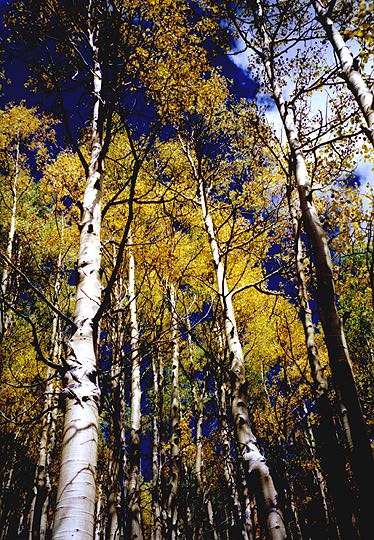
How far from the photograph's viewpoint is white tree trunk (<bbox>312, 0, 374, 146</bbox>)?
12.0 feet

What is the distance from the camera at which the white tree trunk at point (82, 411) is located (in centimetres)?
148

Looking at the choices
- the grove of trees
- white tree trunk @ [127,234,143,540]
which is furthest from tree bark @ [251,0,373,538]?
white tree trunk @ [127,234,143,540]

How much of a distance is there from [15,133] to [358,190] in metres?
11.5

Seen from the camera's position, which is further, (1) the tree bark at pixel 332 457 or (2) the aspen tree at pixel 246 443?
(1) the tree bark at pixel 332 457

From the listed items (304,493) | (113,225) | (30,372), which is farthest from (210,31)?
(304,493)

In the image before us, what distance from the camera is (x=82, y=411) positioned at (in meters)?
1.76

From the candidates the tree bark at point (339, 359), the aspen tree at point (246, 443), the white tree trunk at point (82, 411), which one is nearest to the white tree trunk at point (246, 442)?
the aspen tree at point (246, 443)

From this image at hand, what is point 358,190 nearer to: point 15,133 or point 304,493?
point 15,133

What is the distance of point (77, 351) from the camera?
6.39 ft

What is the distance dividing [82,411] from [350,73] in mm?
4831

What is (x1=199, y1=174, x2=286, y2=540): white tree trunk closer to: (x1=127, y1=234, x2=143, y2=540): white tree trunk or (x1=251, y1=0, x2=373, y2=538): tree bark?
(x1=251, y1=0, x2=373, y2=538): tree bark

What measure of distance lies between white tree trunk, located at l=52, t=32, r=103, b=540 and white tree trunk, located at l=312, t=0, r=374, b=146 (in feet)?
10.4

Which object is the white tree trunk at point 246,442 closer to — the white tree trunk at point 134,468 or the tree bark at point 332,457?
the tree bark at point 332,457

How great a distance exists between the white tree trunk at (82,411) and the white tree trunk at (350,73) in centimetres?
317
